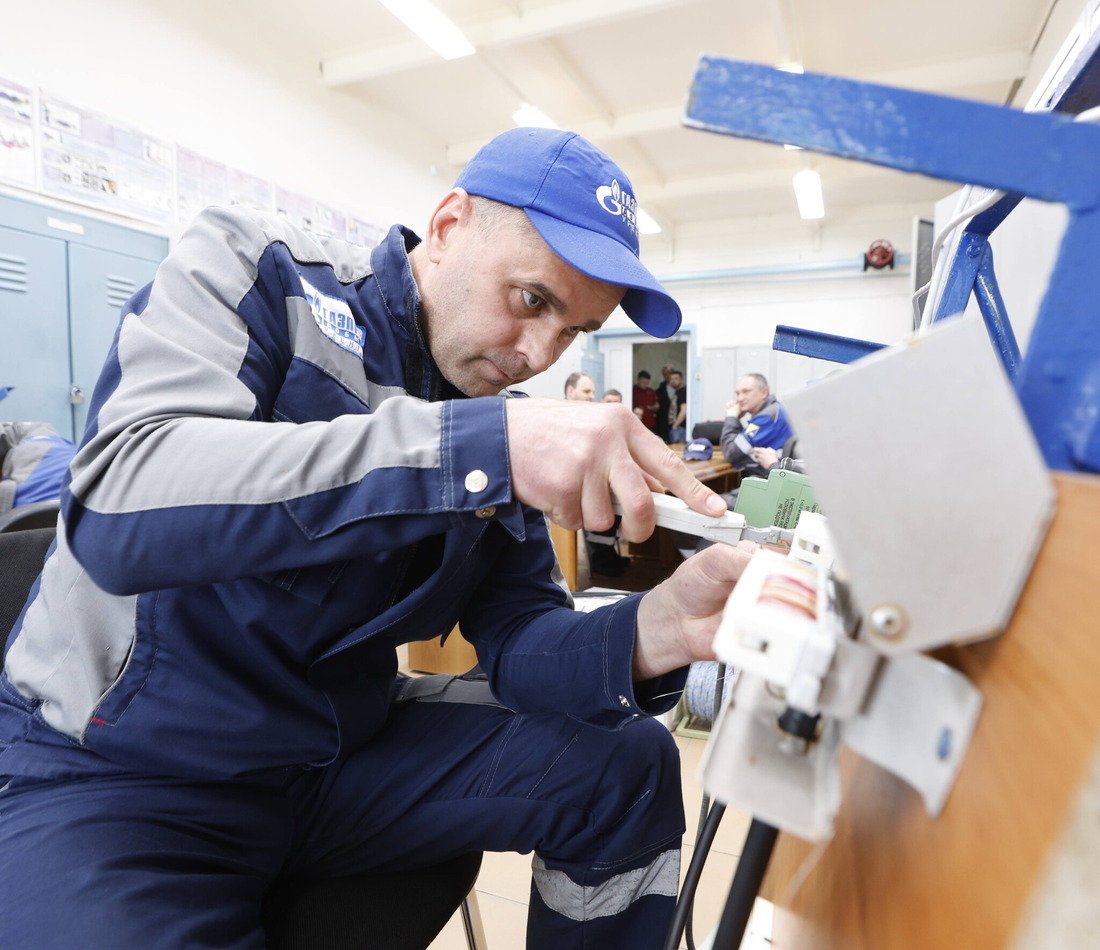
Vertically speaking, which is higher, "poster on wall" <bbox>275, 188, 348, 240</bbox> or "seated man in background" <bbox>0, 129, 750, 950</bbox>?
"poster on wall" <bbox>275, 188, 348, 240</bbox>

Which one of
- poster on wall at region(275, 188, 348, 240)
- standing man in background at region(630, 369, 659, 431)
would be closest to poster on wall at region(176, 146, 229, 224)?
poster on wall at region(275, 188, 348, 240)

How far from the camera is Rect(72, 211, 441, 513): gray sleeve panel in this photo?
525mm

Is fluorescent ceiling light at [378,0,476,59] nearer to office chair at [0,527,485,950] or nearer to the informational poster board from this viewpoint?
the informational poster board

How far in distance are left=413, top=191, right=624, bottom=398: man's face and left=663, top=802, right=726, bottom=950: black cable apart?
2.03 ft

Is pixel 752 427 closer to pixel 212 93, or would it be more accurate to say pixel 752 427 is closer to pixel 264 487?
pixel 212 93

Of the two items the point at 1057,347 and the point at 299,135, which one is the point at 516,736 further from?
the point at 299,135

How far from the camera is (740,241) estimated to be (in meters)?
7.79

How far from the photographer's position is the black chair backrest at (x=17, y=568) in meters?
0.88

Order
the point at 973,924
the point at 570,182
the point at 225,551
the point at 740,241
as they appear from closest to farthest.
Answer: the point at 973,924 → the point at 225,551 → the point at 570,182 → the point at 740,241

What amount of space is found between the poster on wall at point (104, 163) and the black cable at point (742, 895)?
3.60m

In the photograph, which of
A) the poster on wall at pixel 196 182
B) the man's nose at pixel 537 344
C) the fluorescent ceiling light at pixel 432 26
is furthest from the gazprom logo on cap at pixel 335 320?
the fluorescent ceiling light at pixel 432 26

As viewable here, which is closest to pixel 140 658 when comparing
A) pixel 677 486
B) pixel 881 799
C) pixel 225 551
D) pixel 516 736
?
pixel 225 551

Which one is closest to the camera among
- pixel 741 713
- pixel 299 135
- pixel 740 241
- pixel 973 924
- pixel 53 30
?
pixel 973 924

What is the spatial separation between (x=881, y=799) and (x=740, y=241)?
8243mm
